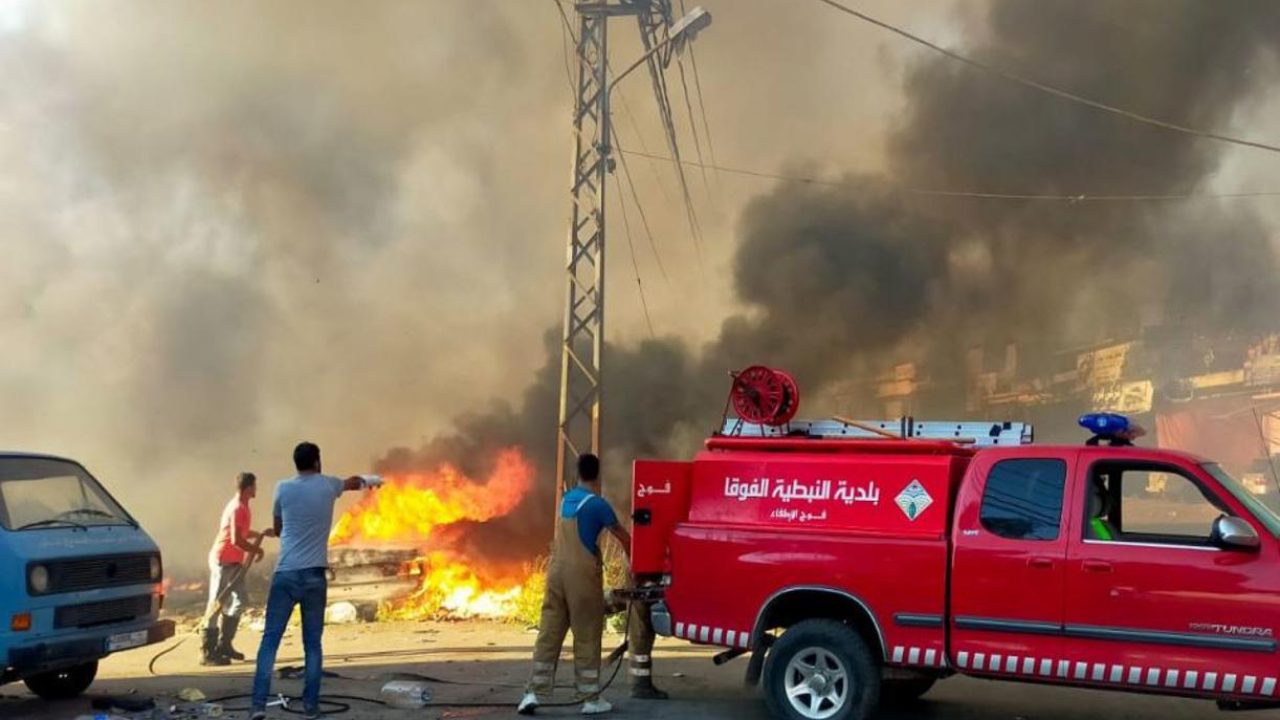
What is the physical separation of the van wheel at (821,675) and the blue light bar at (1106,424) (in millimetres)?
1766

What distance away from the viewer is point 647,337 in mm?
19438

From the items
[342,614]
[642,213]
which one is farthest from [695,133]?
[342,614]

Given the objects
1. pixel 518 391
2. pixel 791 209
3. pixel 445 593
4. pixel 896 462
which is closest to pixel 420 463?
pixel 518 391

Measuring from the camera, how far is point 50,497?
6.59 m

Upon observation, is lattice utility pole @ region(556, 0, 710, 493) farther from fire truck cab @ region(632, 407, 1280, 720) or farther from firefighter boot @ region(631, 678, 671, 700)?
fire truck cab @ region(632, 407, 1280, 720)

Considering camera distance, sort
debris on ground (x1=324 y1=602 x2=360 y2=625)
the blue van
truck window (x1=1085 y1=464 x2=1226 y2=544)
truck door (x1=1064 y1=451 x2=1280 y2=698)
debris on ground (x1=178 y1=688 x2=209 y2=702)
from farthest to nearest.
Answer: debris on ground (x1=324 y1=602 x2=360 y2=625) < debris on ground (x1=178 y1=688 x2=209 y2=702) < the blue van < truck window (x1=1085 y1=464 x2=1226 y2=544) < truck door (x1=1064 y1=451 x2=1280 y2=698)

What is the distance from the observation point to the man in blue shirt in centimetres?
587

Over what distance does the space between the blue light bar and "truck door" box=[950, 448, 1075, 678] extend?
0.90 ft

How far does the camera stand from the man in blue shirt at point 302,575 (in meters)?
5.87

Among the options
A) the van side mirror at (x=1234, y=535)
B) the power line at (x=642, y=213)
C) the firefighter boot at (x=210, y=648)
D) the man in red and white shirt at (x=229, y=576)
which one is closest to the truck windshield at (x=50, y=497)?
the man in red and white shirt at (x=229, y=576)

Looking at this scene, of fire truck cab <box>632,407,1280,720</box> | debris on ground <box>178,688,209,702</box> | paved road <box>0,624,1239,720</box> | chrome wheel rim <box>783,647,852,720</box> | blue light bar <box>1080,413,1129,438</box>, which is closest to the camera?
fire truck cab <box>632,407,1280,720</box>

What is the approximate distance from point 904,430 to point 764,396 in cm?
91

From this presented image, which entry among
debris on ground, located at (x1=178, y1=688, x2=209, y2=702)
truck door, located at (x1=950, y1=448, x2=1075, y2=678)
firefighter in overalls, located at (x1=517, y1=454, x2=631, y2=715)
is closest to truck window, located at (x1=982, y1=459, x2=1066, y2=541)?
truck door, located at (x1=950, y1=448, x2=1075, y2=678)

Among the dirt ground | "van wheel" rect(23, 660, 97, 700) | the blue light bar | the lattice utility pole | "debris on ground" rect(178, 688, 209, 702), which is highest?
the lattice utility pole
